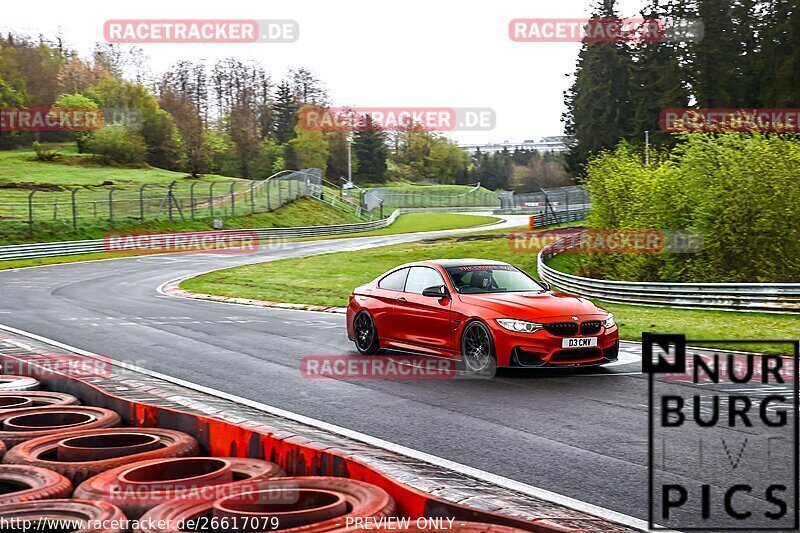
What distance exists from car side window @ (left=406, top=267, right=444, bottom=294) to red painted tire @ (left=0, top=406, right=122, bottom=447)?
621cm

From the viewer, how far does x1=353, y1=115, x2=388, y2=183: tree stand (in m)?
124

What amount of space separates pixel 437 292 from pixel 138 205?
5018cm

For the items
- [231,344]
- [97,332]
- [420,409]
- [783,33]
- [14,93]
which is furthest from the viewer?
[14,93]

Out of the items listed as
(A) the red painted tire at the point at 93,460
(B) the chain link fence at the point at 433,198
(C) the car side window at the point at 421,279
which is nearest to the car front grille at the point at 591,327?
(C) the car side window at the point at 421,279

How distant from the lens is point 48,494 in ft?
16.0

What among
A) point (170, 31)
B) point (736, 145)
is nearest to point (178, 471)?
point (736, 145)

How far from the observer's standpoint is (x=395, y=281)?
13.5 meters

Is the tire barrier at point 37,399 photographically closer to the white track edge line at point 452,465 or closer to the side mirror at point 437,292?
the white track edge line at point 452,465

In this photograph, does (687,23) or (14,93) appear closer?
(687,23)

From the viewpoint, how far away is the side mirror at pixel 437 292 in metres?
12.4

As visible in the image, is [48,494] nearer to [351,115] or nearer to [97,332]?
[97,332]

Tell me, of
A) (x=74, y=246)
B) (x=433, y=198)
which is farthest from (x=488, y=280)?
(x=433, y=198)

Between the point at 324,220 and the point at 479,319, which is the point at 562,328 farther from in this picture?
the point at 324,220

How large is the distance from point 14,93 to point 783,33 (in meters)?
79.8
